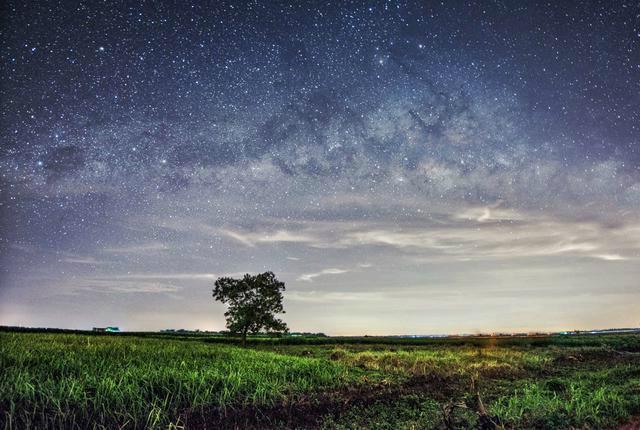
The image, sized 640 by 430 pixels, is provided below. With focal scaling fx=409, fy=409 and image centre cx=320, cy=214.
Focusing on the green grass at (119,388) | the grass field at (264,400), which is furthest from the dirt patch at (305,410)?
the green grass at (119,388)

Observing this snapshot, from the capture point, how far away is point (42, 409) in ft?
25.8

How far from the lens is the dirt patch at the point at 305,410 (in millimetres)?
8703

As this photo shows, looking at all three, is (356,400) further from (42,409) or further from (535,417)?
(42,409)

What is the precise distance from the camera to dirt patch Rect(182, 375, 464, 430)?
343 inches

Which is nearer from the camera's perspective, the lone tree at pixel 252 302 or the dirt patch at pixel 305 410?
the dirt patch at pixel 305 410

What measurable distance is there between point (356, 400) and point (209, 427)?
4.39 meters

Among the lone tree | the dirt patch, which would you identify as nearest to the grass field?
the dirt patch

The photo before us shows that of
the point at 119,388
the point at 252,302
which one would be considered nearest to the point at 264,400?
the point at 119,388

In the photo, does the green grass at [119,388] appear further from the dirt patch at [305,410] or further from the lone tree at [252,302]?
the lone tree at [252,302]

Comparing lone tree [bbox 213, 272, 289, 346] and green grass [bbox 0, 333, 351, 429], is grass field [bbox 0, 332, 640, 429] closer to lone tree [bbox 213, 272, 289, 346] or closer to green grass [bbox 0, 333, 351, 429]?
green grass [bbox 0, 333, 351, 429]

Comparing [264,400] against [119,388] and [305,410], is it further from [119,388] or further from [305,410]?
[119,388]

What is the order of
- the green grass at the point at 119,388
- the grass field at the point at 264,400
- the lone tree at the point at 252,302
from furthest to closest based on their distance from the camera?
the lone tree at the point at 252,302 → the grass field at the point at 264,400 → the green grass at the point at 119,388

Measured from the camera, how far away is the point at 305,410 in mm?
10000

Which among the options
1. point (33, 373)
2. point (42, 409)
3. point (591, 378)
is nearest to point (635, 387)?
point (591, 378)
